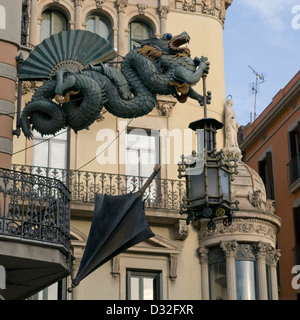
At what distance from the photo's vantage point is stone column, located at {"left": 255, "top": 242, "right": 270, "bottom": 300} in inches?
1061

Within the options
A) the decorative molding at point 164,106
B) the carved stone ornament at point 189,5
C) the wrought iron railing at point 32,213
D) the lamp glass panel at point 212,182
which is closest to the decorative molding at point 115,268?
the decorative molding at point 164,106

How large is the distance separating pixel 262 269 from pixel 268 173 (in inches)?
332

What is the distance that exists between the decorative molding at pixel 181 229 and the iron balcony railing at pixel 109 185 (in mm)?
385

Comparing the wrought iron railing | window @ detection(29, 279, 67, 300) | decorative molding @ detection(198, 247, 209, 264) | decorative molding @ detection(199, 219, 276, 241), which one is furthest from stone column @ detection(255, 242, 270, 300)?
the wrought iron railing

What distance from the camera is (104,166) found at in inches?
1077

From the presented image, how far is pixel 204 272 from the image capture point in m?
27.1

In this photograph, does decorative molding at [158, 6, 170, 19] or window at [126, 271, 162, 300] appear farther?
decorative molding at [158, 6, 170, 19]

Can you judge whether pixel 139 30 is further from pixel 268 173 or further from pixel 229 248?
pixel 268 173

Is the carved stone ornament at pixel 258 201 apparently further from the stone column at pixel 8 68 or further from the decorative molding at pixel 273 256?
the stone column at pixel 8 68

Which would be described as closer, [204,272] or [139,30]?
[204,272]

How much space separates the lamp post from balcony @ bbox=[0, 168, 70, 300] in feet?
6.31

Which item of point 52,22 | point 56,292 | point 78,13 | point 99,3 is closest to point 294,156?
point 99,3

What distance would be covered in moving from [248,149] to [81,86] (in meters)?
22.1

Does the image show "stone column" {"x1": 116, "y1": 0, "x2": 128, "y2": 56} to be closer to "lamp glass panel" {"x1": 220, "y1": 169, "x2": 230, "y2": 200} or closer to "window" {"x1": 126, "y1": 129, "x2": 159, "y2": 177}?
"window" {"x1": 126, "y1": 129, "x2": 159, "y2": 177}
